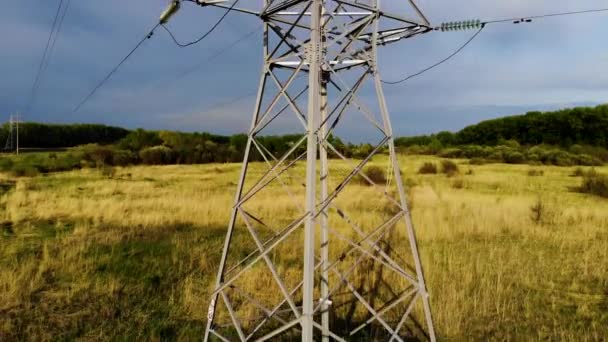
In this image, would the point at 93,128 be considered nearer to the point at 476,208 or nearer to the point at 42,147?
the point at 42,147

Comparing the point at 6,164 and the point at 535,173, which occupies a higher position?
the point at 6,164

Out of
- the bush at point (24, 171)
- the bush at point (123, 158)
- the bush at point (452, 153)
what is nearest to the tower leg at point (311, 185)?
the bush at point (24, 171)

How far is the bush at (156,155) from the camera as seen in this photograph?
51.0 m

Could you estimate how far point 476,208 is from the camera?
19.9 meters

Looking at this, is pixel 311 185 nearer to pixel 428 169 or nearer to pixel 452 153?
pixel 428 169

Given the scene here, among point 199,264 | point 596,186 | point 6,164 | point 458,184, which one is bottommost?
point 199,264

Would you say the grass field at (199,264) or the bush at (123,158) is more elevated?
the bush at (123,158)

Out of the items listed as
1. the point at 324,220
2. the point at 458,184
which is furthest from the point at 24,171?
the point at 324,220

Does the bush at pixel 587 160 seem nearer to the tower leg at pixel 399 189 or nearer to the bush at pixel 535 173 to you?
the bush at pixel 535 173

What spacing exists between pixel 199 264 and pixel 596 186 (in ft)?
81.1

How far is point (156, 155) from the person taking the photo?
171 ft

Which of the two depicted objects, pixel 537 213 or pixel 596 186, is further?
pixel 596 186

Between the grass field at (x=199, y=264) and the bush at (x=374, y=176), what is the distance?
298 inches

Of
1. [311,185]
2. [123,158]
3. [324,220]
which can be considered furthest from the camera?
[123,158]
